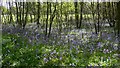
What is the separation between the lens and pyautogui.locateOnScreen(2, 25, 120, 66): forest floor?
9.34ft

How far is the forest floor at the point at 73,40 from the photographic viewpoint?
2.85 m

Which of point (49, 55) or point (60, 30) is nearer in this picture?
point (49, 55)

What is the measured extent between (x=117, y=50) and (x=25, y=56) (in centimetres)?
111

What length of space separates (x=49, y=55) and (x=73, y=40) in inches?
13.7

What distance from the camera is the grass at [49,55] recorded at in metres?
2.73

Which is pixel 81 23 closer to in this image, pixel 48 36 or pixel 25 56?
pixel 48 36

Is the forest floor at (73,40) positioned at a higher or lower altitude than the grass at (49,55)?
higher

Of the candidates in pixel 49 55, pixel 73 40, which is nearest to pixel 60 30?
pixel 73 40

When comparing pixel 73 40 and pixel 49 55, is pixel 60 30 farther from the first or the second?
pixel 49 55

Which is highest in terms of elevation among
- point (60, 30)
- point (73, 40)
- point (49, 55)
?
point (60, 30)

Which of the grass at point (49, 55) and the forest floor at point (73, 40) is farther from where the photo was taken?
the forest floor at point (73, 40)

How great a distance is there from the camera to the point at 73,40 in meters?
2.87

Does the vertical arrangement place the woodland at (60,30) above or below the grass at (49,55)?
above

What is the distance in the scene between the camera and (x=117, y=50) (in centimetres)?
287
